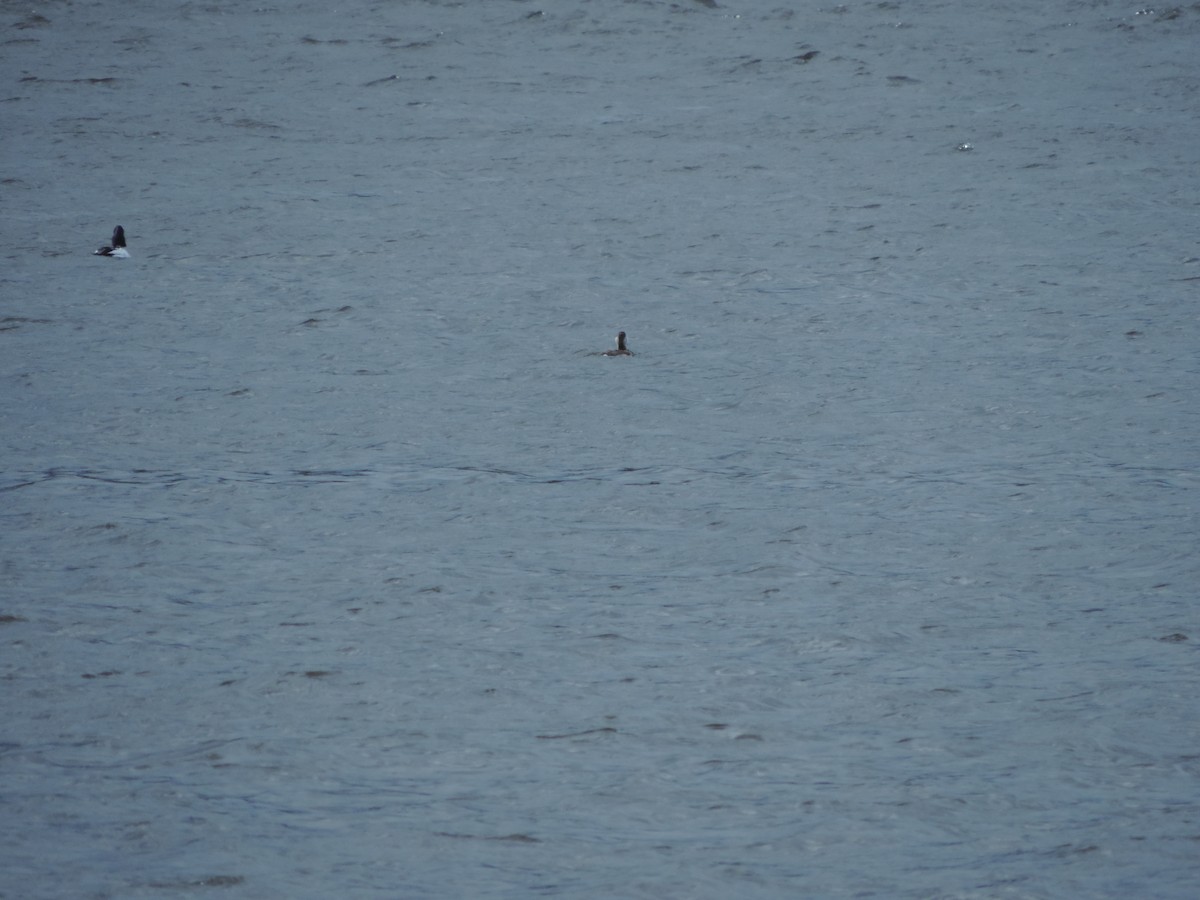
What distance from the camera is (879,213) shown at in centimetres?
420

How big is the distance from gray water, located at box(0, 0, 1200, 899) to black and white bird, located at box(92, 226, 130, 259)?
0.04m

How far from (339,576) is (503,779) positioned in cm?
62

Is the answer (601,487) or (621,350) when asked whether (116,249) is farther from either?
(601,487)

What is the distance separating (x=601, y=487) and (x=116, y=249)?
1686mm

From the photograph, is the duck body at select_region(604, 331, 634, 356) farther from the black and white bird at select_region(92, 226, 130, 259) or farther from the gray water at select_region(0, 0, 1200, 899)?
the black and white bird at select_region(92, 226, 130, 259)

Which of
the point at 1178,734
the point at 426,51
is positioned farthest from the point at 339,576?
the point at 426,51

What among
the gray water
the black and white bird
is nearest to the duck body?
the gray water

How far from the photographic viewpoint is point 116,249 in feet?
12.8

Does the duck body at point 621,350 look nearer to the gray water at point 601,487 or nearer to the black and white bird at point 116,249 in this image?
the gray water at point 601,487

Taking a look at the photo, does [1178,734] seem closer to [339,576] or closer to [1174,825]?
[1174,825]

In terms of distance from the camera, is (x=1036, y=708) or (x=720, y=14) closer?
(x=1036, y=708)

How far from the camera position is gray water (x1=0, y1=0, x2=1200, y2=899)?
1784 mm

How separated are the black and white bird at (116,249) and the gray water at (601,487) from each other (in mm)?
39

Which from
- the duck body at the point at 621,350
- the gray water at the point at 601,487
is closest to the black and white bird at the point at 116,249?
the gray water at the point at 601,487
